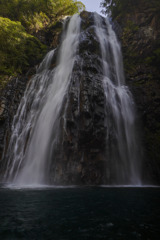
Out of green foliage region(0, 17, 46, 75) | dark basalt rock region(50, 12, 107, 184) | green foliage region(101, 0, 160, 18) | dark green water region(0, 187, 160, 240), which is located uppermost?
green foliage region(101, 0, 160, 18)

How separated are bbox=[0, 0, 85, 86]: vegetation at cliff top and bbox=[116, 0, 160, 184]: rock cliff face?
28.8 ft

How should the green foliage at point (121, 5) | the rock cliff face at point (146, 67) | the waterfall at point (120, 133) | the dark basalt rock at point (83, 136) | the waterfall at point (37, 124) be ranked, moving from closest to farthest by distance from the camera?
the dark basalt rock at point (83, 136) < the waterfall at point (37, 124) < the waterfall at point (120, 133) < the rock cliff face at point (146, 67) < the green foliage at point (121, 5)

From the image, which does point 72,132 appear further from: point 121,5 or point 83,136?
point 121,5

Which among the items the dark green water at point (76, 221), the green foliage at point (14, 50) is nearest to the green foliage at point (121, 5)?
the green foliage at point (14, 50)

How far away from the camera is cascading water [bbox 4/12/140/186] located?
24.3ft

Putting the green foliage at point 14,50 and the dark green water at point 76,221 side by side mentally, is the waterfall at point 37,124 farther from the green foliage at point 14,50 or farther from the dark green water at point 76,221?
the dark green water at point 76,221

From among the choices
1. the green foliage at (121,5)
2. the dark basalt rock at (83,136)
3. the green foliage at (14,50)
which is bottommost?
the dark basalt rock at (83,136)

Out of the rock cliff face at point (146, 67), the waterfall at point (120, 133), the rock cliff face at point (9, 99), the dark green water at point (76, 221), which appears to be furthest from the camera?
the rock cliff face at point (9, 99)

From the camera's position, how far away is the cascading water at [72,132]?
739cm

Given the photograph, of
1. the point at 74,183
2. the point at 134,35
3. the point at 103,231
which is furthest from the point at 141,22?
the point at 103,231

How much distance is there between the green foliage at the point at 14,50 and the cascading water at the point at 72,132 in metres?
4.46

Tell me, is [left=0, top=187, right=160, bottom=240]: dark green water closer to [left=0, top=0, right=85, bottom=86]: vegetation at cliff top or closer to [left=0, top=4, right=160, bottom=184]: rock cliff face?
[left=0, top=4, right=160, bottom=184]: rock cliff face

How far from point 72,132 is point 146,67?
8316mm

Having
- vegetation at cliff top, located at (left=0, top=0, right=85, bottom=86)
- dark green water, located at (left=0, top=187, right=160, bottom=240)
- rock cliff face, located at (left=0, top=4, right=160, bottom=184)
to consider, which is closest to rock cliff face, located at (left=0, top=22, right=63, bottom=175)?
rock cliff face, located at (left=0, top=4, right=160, bottom=184)
